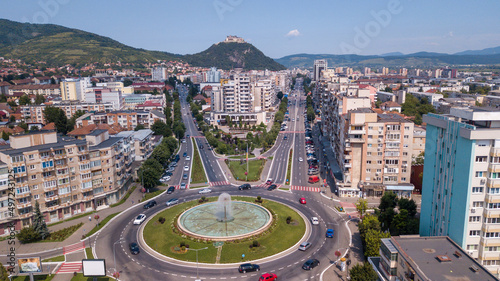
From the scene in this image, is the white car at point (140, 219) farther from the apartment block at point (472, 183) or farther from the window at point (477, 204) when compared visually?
the window at point (477, 204)

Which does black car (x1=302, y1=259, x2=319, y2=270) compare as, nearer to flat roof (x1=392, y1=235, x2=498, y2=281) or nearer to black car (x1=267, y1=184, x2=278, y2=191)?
flat roof (x1=392, y1=235, x2=498, y2=281)

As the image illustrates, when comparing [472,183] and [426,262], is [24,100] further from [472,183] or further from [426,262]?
[472,183]

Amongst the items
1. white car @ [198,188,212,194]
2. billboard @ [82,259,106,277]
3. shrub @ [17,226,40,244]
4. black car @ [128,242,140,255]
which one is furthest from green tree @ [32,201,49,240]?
white car @ [198,188,212,194]

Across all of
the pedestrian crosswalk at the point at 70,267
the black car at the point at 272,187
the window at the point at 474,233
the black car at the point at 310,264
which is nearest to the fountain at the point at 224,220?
the black car at the point at 272,187

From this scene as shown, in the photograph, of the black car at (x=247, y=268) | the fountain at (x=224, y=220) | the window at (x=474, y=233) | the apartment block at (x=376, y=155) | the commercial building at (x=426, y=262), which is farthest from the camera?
the apartment block at (x=376, y=155)

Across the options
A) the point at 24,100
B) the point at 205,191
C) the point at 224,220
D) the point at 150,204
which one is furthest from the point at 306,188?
the point at 24,100

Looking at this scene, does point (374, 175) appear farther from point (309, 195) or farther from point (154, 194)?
point (154, 194)
